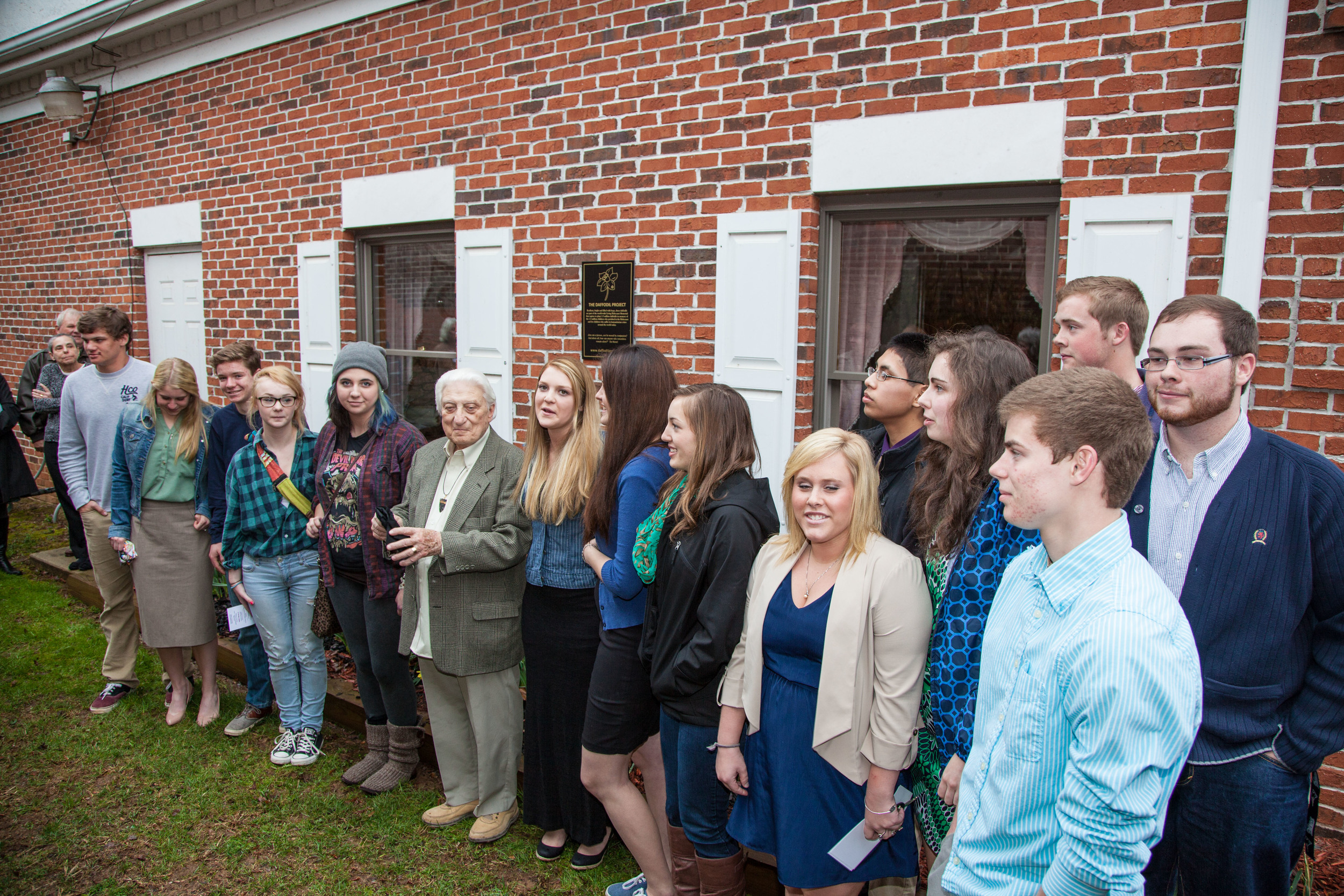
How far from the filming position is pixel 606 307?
4.97m

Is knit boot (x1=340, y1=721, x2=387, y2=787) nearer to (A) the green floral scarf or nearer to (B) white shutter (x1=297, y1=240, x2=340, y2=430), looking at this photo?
(A) the green floral scarf

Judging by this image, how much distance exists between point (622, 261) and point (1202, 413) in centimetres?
335

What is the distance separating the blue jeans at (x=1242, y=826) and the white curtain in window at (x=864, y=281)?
2.65 meters

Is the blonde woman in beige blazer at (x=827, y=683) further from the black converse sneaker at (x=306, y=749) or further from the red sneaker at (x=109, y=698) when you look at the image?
the red sneaker at (x=109, y=698)

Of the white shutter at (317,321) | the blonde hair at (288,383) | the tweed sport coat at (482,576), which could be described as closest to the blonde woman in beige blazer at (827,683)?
the tweed sport coat at (482,576)

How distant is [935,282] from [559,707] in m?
2.62

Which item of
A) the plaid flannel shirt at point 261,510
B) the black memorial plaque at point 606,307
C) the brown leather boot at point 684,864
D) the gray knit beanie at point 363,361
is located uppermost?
the black memorial plaque at point 606,307

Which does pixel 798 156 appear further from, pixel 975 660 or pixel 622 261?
pixel 975 660

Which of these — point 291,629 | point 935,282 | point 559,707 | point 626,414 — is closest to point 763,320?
point 935,282

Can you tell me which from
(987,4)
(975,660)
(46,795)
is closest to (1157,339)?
(975,660)

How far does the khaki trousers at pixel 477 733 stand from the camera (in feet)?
11.7

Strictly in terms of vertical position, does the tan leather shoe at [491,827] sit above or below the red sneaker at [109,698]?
above

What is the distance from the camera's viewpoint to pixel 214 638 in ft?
15.5

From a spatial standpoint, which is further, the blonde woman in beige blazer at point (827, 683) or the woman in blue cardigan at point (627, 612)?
the woman in blue cardigan at point (627, 612)
